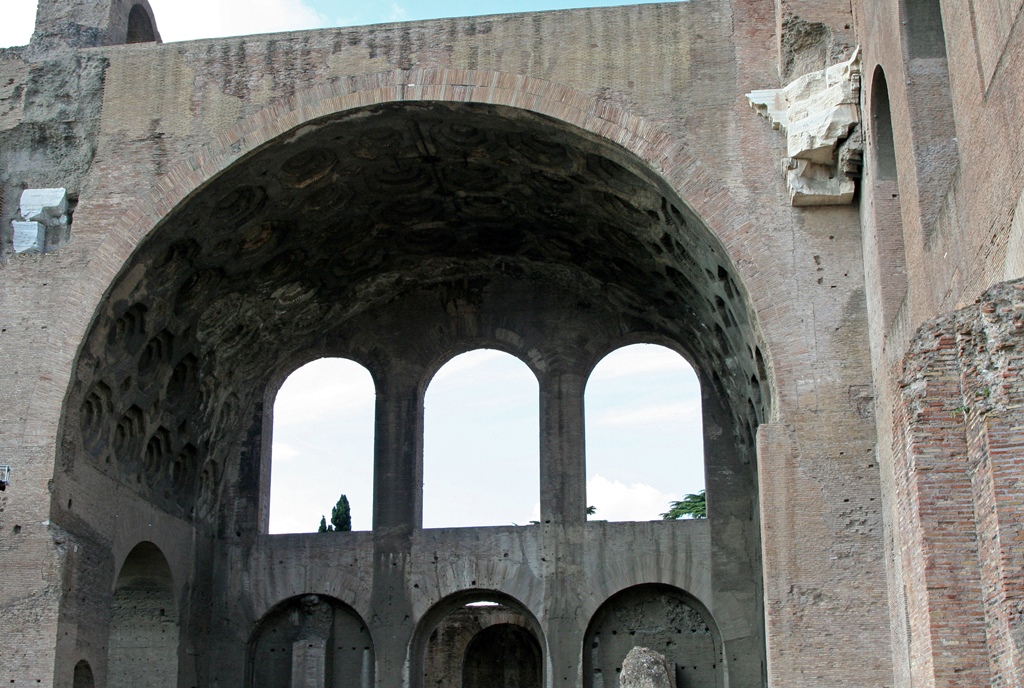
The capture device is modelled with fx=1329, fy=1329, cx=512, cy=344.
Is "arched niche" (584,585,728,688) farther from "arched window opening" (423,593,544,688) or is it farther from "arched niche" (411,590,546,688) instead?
"arched window opening" (423,593,544,688)

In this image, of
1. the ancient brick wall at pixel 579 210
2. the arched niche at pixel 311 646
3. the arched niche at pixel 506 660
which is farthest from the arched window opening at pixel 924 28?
the arched niche at pixel 506 660

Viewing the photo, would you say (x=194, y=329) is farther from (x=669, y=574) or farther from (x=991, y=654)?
(x=991, y=654)

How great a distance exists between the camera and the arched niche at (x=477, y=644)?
1560 cm

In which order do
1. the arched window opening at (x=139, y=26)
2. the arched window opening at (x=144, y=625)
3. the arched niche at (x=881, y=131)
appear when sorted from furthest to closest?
the arched window opening at (x=139, y=26), the arched window opening at (x=144, y=625), the arched niche at (x=881, y=131)

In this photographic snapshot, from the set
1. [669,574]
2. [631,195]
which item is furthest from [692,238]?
[669,574]

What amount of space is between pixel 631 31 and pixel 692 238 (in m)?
2.08

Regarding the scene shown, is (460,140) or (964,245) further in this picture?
(460,140)

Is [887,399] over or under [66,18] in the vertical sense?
under

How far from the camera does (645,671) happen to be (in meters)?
13.4

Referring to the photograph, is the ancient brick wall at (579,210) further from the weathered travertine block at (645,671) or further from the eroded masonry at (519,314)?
the weathered travertine block at (645,671)

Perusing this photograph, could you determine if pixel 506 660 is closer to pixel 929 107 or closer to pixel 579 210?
pixel 579 210

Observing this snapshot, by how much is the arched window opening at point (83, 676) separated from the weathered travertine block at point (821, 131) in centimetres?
787

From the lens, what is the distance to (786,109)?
39.6 ft

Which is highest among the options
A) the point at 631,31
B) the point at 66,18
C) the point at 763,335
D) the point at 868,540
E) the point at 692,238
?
the point at 66,18
